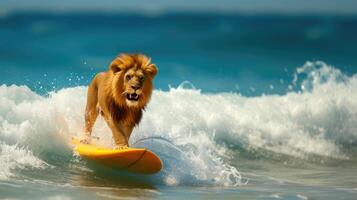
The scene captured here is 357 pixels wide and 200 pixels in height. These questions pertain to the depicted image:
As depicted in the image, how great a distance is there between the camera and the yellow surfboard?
359 inches

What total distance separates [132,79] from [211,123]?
5.34 m

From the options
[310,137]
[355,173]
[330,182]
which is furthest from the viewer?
[310,137]

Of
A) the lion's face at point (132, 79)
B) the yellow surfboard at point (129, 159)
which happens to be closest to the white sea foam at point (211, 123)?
the yellow surfboard at point (129, 159)

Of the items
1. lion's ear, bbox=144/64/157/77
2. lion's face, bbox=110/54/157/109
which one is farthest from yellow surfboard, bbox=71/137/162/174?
lion's ear, bbox=144/64/157/77

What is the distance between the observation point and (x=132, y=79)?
925cm

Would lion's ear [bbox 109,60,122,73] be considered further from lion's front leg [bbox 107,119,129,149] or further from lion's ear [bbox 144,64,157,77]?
lion's front leg [bbox 107,119,129,149]

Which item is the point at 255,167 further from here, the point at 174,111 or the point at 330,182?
the point at 174,111

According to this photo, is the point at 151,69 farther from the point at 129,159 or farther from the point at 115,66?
the point at 129,159

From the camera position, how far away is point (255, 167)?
39.7 ft

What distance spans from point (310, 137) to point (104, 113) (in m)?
6.45

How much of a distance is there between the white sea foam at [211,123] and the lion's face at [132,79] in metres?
0.84

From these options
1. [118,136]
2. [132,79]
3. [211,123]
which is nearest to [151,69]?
[132,79]

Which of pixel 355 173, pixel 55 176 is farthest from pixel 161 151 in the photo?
pixel 355 173

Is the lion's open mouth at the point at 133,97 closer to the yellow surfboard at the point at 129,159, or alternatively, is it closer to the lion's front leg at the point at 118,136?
the lion's front leg at the point at 118,136
